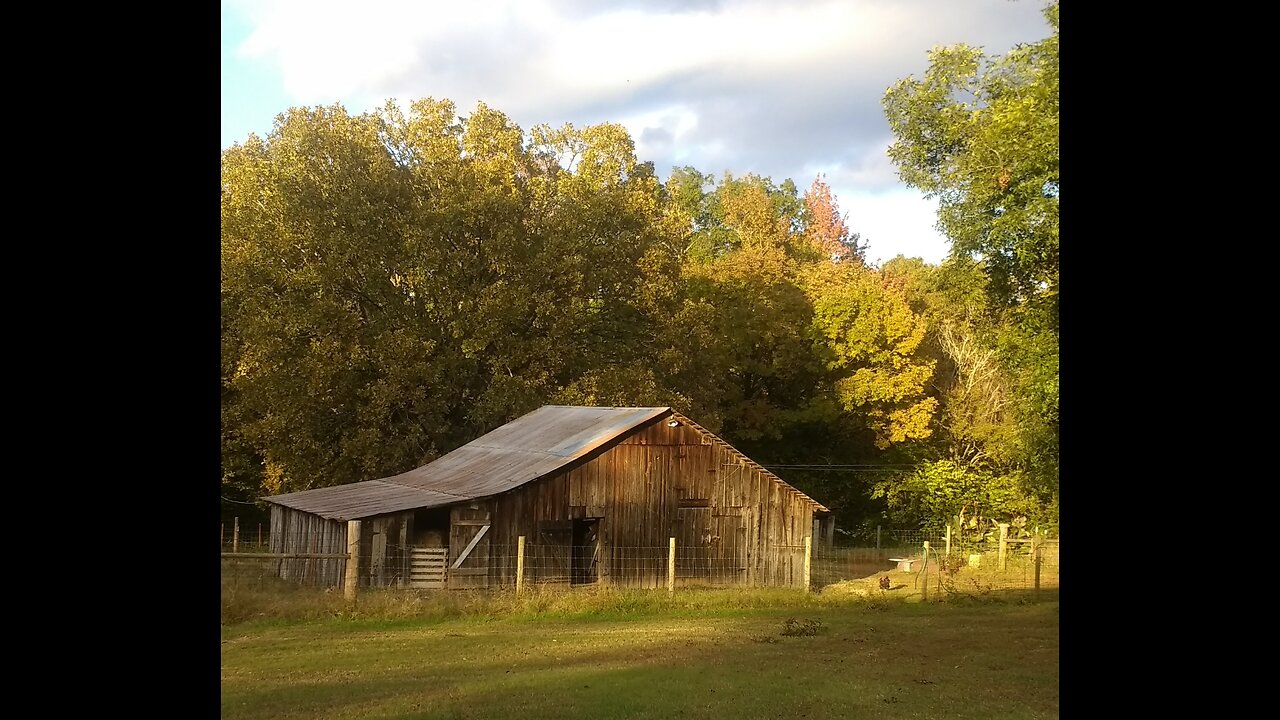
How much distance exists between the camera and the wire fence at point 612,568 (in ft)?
66.5

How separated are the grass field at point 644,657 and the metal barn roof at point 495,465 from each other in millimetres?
3874

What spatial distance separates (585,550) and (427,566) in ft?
12.2

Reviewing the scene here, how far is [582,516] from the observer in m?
21.8

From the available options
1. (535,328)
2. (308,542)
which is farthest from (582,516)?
(535,328)

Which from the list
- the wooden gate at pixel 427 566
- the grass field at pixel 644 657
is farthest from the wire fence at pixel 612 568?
the grass field at pixel 644 657

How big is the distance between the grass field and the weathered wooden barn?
315 cm

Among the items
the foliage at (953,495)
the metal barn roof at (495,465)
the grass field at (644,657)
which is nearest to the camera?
the grass field at (644,657)

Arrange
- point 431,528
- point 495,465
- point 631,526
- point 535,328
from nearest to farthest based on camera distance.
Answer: point 431,528 < point 631,526 < point 495,465 < point 535,328

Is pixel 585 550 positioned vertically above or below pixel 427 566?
above

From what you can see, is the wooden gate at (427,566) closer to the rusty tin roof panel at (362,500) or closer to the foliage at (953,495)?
the rusty tin roof panel at (362,500)

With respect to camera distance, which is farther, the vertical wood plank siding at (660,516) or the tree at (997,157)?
the vertical wood plank siding at (660,516)

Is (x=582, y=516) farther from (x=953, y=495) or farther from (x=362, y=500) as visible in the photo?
(x=953, y=495)

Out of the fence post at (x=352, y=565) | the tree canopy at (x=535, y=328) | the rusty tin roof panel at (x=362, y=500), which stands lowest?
the fence post at (x=352, y=565)
